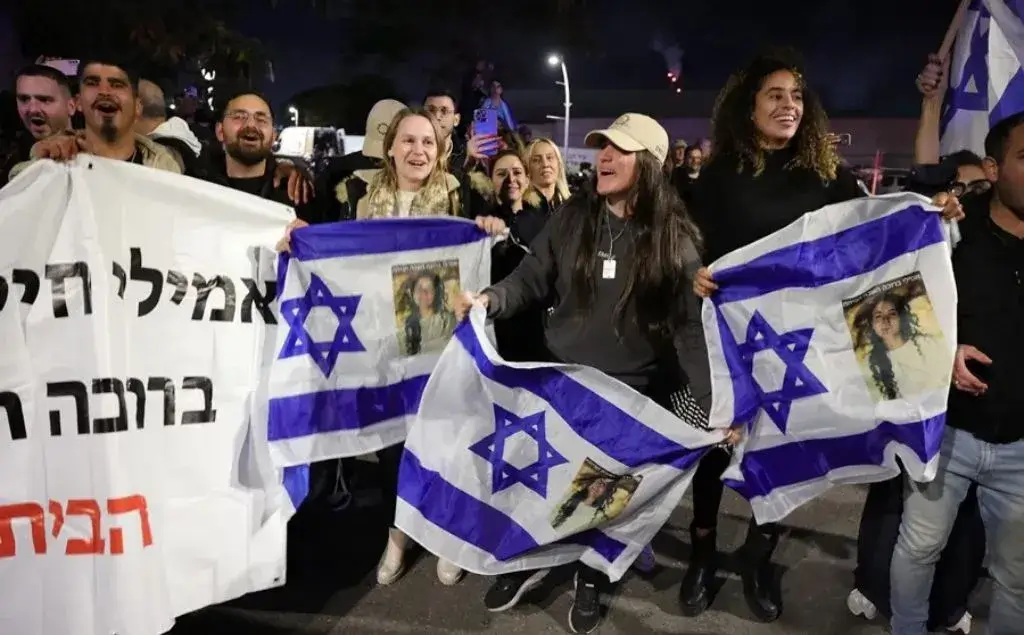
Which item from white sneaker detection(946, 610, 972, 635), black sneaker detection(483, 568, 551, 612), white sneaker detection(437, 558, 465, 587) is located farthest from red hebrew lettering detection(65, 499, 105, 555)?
white sneaker detection(946, 610, 972, 635)

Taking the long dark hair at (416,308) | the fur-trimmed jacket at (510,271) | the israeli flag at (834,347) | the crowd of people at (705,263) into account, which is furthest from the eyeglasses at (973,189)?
the long dark hair at (416,308)

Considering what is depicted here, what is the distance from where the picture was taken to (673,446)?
268 cm

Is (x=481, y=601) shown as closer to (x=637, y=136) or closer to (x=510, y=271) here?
(x=510, y=271)

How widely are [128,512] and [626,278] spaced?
1931 millimetres

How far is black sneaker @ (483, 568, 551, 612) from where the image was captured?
125 inches

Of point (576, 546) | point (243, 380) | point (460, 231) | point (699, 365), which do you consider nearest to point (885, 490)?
point (699, 365)

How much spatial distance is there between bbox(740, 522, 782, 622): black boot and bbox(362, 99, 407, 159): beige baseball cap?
250 cm

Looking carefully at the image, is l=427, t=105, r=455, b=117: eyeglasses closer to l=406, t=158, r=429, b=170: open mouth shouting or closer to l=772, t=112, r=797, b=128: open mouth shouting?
l=406, t=158, r=429, b=170: open mouth shouting

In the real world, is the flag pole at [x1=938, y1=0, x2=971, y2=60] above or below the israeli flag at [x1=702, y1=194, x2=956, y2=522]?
above

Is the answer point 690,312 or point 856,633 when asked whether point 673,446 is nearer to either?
point 690,312

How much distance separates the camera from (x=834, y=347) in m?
2.67

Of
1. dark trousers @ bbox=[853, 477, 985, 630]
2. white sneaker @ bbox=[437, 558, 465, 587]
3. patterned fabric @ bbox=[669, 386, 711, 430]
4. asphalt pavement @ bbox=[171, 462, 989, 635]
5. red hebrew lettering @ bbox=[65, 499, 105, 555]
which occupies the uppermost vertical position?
patterned fabric @ bbox=[669, 386, 711, 430]

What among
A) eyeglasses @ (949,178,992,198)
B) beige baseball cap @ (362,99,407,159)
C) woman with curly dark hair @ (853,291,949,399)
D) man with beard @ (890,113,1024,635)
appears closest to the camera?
man with beard @ (890,113,1024,635)

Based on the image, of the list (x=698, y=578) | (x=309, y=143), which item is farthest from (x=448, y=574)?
(x=309, y=143)
